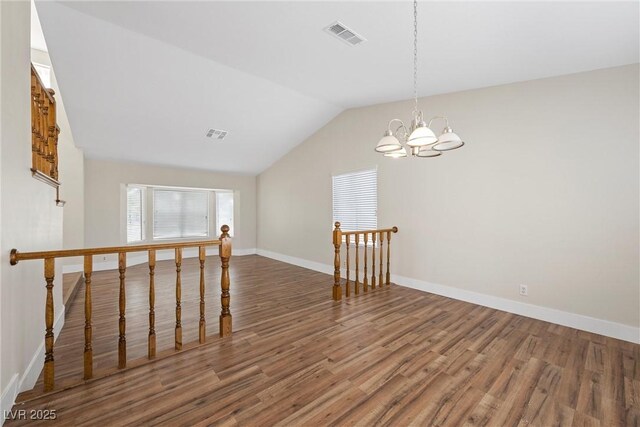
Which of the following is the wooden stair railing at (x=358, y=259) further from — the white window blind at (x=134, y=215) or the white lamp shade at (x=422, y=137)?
the white window blind at (x=134, y=215)

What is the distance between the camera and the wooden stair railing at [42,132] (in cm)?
221

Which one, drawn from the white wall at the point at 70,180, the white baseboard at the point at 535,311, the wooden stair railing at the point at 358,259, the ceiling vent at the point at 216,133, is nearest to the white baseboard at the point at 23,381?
the wooden stair railing at the point at 358,259

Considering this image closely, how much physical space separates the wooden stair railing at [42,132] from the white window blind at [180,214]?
416 centimetres

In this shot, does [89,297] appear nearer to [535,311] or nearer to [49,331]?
[49,331]

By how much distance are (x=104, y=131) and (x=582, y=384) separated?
704cm

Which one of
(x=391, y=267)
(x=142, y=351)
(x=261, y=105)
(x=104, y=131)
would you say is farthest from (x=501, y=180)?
(x=104, y=131)

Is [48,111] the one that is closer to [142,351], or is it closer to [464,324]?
[142,351]

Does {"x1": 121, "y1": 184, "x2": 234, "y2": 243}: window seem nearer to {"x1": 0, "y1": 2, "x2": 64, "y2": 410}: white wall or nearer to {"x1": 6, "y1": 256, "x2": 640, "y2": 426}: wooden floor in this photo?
{"x1": 6, "y1": 256, "x2": 640, "y2": 426}: wooden floor

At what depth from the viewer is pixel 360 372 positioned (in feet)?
6.91

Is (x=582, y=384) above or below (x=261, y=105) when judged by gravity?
below

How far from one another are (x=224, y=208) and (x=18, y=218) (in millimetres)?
6282

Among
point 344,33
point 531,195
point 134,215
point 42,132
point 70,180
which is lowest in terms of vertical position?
point 134,215

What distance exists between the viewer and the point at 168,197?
7.09 m

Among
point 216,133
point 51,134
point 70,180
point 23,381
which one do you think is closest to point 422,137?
point 23,381
